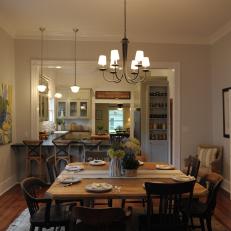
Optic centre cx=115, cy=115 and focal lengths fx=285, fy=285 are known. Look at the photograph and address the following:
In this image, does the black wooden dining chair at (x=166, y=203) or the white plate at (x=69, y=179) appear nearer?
the black wooden dining chair at (x=166, y=203)

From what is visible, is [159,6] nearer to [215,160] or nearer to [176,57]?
[176,57]

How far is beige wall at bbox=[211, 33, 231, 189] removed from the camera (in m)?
5.41

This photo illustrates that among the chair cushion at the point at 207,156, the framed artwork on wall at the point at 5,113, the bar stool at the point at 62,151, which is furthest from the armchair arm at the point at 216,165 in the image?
the framed artwork on wall at the point at 5,113

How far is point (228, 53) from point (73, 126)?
6.79 meters

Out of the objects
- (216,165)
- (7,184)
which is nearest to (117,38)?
(216,165)

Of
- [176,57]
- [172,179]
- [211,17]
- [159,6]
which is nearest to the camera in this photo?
[172,179]

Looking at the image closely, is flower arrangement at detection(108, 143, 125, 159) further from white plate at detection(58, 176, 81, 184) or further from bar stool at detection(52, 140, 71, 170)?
bar stool at detection(52, 140, 71, 170)

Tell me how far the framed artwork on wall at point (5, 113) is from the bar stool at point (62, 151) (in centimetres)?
88

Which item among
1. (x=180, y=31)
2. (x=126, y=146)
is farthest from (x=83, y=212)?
(x=180, y=31)

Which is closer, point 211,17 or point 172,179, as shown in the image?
point 172,179

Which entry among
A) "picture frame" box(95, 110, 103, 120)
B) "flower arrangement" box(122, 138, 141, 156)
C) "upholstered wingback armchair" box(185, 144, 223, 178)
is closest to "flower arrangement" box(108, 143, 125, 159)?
"flower arrangement" box(122, 138, 141, 156)

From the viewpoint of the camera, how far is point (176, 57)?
242 inches

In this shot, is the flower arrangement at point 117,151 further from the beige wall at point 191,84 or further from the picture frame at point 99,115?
the picture frame at point 99,115

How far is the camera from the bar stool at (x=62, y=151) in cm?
562
